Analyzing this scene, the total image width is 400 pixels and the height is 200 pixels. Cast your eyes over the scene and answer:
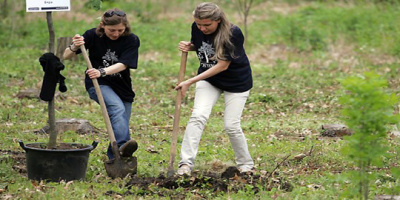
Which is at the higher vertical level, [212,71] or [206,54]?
[206,54]

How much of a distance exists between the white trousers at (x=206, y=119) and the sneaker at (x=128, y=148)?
481 millimetres

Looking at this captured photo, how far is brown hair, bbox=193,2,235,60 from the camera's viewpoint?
6.14 metres

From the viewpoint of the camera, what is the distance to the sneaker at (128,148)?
20.7ft

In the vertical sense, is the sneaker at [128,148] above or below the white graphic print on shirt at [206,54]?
below

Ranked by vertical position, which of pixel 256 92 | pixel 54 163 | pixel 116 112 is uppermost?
pixel 116 112

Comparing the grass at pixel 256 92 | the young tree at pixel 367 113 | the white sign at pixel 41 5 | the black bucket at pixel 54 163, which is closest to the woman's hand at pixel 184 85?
the grass at pixel 256 92

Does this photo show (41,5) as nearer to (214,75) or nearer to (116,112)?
(116,112)

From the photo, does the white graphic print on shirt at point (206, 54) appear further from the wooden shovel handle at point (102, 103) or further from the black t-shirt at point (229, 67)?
the wooden shovel handle at point (102, 103)

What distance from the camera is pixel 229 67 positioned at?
6.48m

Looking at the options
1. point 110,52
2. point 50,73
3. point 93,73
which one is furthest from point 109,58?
point 50,73

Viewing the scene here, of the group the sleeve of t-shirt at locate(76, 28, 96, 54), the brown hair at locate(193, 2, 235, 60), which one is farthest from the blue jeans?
the brown hair at locate(193, 2, 235, 60)

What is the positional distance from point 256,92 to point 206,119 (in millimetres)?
6391

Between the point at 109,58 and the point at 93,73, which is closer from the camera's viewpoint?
the point at 93,73

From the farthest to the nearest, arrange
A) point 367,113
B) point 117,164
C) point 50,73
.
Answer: point 117,164
point 50,73
point 367,113
